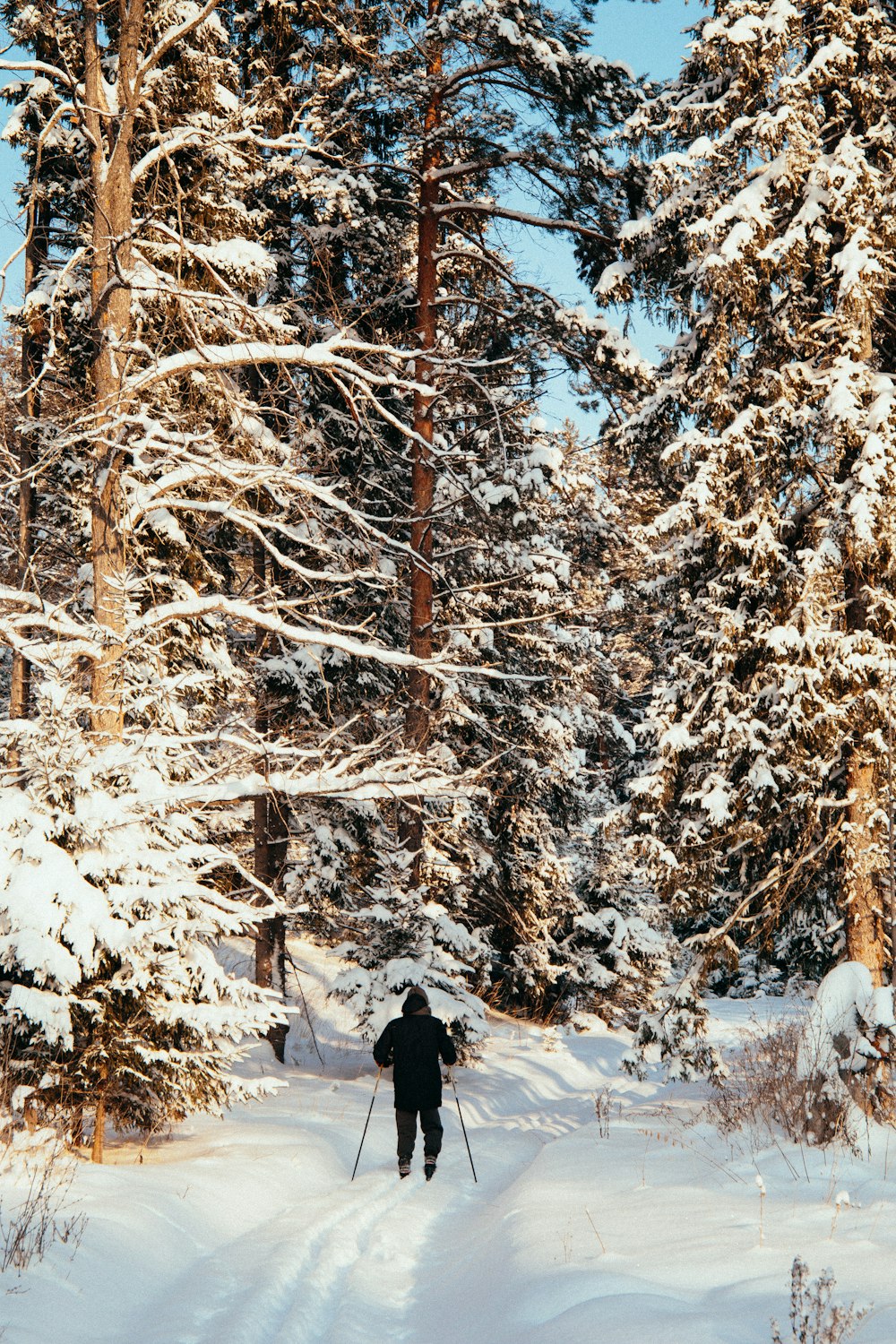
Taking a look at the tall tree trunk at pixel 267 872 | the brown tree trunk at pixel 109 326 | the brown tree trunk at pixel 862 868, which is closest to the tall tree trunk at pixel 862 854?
the brown tree trunk at pixel 862 868

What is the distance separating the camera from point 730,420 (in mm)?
11867

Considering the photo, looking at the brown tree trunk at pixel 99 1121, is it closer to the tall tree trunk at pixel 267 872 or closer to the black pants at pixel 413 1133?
the black pants at pixel 413 1133

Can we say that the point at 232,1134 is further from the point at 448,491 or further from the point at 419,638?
the point at 448,491

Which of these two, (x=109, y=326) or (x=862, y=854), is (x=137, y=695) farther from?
(x=862, y=854)

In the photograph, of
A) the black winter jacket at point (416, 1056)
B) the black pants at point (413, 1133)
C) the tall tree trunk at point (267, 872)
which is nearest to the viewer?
the black pants at point (413, 1133)

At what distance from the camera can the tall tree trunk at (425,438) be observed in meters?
13.4

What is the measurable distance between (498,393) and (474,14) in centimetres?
491

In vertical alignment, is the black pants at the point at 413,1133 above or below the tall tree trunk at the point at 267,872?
below

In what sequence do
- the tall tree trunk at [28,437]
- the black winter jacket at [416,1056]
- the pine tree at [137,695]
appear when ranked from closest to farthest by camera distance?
1. the pine tree at [137,695]
2. the black winter jacket at [416,1056]
3. the tall tree trunk at [28,437]

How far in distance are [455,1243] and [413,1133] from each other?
2139 mm

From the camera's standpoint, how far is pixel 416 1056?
9.35 meters

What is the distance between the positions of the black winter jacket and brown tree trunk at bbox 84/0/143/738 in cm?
369

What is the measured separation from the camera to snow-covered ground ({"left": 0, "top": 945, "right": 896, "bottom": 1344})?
4.74 meters

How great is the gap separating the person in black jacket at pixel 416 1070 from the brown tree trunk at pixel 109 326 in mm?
3686
